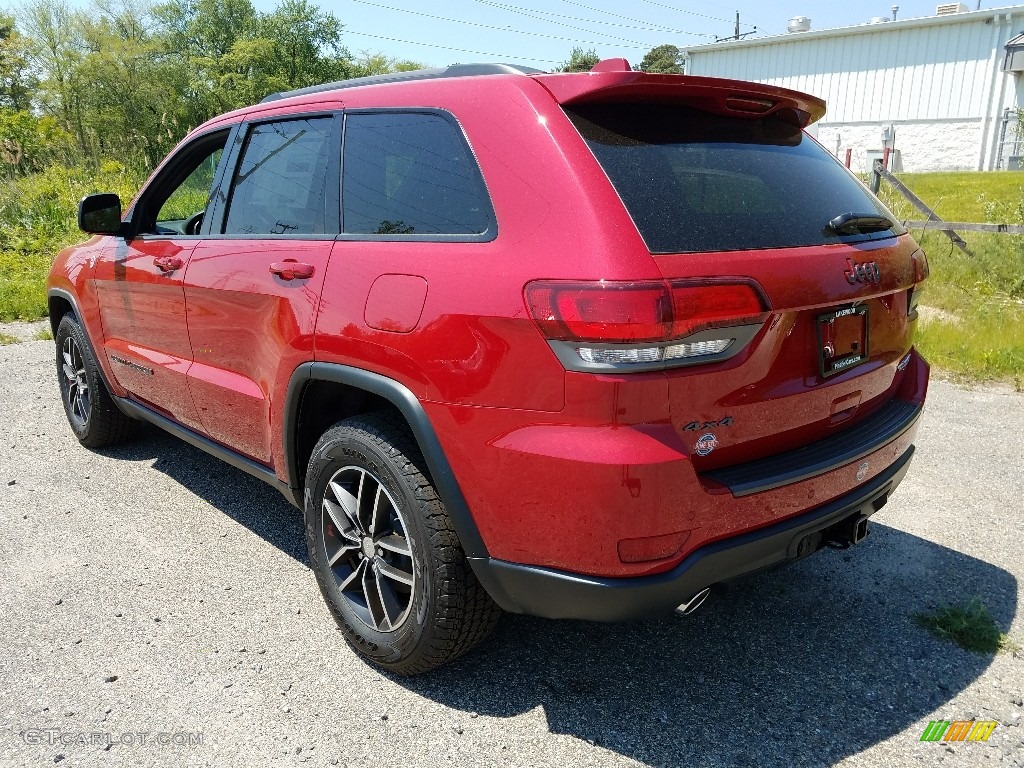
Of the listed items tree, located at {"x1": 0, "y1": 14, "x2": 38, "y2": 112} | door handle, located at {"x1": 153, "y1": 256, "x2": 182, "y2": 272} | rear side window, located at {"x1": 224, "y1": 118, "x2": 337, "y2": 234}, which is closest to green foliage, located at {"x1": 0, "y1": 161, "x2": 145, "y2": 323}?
door handle, located at {"x1": 153, "y1": 256, "x2": 182, "y2": 272}

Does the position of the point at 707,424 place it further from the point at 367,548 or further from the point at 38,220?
the point at 38,220

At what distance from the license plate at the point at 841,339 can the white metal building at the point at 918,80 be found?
115ft

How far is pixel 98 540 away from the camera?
11.6 feet

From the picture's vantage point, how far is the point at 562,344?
1878 millimetres

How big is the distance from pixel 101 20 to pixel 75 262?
4085cm

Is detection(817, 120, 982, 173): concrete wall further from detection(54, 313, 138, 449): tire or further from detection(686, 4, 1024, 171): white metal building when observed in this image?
detection(54, 313, 138, 449): tire

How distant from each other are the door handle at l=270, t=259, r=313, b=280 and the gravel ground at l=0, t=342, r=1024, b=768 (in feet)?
4.21

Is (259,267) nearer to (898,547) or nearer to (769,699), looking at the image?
(769,699)

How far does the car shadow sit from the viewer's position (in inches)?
89.4

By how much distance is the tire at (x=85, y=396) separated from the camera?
4430mm

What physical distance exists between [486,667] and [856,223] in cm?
188

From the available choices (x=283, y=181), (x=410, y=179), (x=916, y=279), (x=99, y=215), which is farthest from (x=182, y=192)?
(x=916, y=279)

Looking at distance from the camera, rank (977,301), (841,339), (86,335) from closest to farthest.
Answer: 1. (841,339)
2. (86,335)
3. (977,301)

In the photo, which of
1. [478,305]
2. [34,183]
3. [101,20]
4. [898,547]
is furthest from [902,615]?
[101,20]
